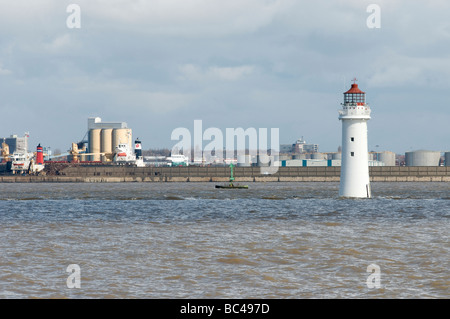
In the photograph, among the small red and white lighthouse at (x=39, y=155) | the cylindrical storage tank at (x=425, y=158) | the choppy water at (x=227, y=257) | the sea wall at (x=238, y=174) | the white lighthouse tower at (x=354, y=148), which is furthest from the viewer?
the small red and white lighthouse at (x=39, y=155)

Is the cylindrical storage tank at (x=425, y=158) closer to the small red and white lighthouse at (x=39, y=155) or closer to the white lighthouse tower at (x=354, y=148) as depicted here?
the small red and white lighthouse at (x=39, y=155)

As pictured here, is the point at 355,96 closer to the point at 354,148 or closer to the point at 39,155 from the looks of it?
the point at 354,148

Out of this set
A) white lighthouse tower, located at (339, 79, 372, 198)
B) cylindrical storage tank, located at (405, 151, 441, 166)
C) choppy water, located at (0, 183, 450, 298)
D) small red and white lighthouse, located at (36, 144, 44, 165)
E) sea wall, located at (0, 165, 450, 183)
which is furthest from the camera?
small red and white lighthouse, located at (36, 144, 44, 165)

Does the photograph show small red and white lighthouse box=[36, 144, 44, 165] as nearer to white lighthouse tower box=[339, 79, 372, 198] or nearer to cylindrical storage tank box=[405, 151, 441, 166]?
cylindrical storage tank box=[405, 151, 441, 166]

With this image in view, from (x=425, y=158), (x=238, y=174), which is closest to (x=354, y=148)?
(x=238, y=174)

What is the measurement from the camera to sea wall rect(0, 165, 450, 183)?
15375cm

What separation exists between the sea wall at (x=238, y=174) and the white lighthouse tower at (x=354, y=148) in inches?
4163

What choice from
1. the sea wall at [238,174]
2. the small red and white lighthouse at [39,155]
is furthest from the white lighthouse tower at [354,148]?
the small red and white lighthouse at [39,155]

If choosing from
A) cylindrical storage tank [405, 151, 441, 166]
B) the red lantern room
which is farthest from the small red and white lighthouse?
the red lantern room

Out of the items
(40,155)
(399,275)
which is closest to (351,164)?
(399,275)

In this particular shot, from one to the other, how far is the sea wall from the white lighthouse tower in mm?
105745

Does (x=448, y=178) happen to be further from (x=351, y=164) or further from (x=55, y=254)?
(x=55, y=254)

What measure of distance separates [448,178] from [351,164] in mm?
114927

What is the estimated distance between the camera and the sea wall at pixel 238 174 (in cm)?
15375
